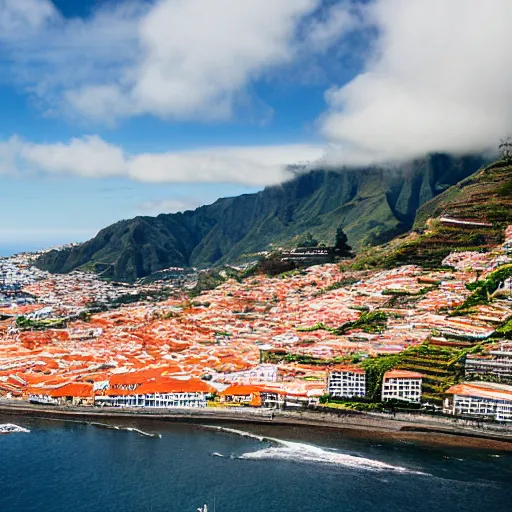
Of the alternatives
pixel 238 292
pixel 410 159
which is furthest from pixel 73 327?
pixel 410 159

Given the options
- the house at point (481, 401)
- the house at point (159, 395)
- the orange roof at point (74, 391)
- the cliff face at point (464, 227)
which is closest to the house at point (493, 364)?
the house at point (481, 401)

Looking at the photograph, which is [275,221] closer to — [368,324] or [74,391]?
[368,324]

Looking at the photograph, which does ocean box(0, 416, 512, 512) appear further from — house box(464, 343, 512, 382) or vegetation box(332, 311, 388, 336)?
vegetation box(332, 311, 388, 336)

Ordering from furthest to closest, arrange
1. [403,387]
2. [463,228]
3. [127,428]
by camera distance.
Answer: [463,228] → [403,387] → [127,428]

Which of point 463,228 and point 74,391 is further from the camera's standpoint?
point 463,228

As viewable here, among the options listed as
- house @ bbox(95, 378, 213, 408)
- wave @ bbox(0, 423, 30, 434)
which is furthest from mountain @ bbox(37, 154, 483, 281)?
wave @ bbox(0, 423, 30, 434)

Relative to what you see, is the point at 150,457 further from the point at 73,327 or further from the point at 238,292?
the point at 238,292

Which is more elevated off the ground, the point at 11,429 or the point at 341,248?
the point at 341,248

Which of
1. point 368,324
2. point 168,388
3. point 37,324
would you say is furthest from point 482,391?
point 37,324
